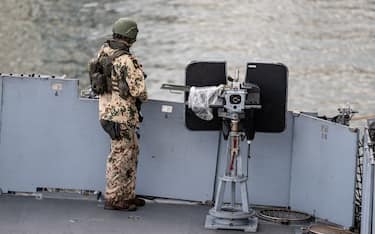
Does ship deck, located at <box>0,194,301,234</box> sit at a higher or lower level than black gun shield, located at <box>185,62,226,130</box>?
lower

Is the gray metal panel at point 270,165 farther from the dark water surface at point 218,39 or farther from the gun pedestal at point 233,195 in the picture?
the dark water surface at point 218,39

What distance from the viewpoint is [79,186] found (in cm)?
980

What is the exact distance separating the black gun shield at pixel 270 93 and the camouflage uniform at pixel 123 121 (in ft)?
3.22

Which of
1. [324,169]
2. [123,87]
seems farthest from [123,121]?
[324,169]

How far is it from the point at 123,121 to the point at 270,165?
55.2 inches

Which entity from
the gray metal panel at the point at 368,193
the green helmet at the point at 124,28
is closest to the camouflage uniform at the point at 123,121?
the green helmet at the point at 124,28

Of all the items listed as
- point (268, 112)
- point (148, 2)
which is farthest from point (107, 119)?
point (148, 2)

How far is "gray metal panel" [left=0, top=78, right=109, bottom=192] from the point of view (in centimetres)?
967

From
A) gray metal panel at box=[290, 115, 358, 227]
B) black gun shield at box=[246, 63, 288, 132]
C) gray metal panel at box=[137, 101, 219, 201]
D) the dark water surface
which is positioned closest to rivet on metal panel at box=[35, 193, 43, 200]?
gray metal panel at box=[137, 101, 219, 201]

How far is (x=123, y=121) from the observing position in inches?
364

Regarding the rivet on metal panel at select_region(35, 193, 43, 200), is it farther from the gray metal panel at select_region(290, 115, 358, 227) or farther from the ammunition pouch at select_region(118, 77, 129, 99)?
the gray metal panel at select_region(290, 115, 358, 227)

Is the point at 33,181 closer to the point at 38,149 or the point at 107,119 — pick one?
the point at 38,149

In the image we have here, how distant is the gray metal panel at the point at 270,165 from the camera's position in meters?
9.52

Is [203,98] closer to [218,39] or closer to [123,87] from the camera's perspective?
[123,87]
